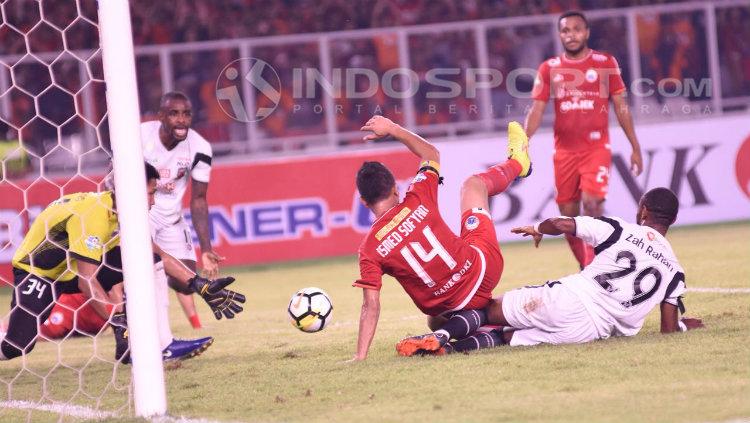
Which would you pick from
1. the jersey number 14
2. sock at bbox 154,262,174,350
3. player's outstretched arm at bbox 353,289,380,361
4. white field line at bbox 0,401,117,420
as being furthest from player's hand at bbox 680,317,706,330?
white field line at bbox 0,401,117,420

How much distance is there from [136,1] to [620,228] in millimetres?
11867

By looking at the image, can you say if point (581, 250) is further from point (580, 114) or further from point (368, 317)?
point (368, 317)

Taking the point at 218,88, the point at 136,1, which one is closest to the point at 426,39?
the point at 218,88

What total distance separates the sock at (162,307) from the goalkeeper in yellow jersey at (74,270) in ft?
0.39

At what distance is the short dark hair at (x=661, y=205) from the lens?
6.79 m

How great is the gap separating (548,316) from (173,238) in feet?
11.2

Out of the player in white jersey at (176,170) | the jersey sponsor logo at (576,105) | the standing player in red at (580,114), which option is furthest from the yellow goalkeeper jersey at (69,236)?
the jersey sponsor logo at (576,105)

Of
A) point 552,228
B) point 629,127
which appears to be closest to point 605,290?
point 552,228

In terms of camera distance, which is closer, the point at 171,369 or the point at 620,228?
the point at 620,228

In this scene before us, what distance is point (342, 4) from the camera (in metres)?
16.6

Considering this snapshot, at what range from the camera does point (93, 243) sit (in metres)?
6.73

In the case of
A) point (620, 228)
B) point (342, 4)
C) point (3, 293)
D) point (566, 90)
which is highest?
point (342, 4)

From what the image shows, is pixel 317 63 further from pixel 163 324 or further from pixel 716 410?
pixel 716 410

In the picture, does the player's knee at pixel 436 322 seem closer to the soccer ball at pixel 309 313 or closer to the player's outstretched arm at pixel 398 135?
the soccer ball at pixel 309 313
